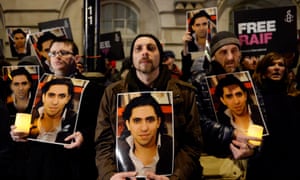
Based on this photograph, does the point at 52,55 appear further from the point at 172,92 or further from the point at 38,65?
the point at 172,92

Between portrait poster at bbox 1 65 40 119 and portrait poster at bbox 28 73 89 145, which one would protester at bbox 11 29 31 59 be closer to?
portrait poster at bbox 1 65 40 119

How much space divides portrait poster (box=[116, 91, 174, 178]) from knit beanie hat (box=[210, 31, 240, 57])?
0.70 m

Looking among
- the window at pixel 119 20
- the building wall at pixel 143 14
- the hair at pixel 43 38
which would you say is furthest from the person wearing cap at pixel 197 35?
the window at pixel 119 20

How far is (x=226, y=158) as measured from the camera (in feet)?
9.11

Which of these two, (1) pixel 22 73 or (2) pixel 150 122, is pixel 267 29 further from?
(1) pixel 22 73

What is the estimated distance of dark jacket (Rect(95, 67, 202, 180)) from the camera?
2.25 m

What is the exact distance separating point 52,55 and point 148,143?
38.7 inches

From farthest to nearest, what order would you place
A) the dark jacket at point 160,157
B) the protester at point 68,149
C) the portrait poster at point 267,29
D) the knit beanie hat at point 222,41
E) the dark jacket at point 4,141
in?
the portrait poster at point 267,29
the knit beanie hat at point 222,41
the protester at point 68,149
the dark jacket at point 4,141
the dark jacket at point 160,157

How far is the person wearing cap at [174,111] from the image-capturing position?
7.43 feet

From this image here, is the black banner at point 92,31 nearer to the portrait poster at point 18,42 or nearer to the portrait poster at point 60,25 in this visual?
the portrait poster at point 60,25

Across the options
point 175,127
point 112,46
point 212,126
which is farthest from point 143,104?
point 112,46

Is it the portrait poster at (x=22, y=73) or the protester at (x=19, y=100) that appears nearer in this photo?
the protester at (x=19, y=100)

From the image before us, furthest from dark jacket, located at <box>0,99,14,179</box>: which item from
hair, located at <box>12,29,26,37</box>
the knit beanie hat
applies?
hair, located at <box>12,29,26,37</box>

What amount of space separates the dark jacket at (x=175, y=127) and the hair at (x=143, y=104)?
0.10 m
